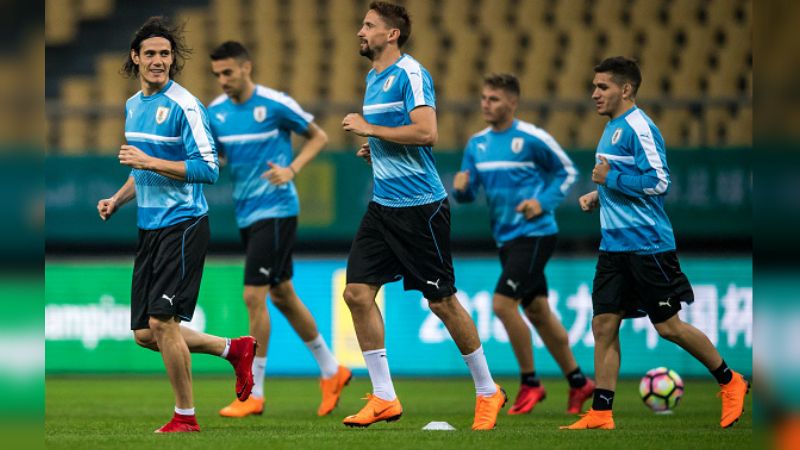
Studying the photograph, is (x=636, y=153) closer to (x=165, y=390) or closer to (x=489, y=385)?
(x=489, y=385)

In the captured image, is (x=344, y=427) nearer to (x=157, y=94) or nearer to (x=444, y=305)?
(x=444, y=305)

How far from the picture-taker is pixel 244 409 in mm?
8477

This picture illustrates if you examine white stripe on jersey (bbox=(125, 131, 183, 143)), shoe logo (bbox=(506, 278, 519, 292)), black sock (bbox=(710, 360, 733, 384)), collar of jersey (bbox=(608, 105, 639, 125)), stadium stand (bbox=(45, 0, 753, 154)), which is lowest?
black sock (bbox=(710, 360, 733, 384))

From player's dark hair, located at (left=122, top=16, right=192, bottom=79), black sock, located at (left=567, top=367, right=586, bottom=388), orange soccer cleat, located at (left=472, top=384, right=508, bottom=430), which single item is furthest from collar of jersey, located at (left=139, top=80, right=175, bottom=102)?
black sock, located at (left=567, top=367, right=586, bottom=388)

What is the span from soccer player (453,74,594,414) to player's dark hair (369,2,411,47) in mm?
2139

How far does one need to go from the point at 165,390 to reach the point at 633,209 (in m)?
5.58

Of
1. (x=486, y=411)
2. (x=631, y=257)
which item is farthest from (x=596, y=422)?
(x=631, y=257)

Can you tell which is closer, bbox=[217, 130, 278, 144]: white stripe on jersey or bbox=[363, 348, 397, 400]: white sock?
bbox=[363, 348, 397, 400]: white sock

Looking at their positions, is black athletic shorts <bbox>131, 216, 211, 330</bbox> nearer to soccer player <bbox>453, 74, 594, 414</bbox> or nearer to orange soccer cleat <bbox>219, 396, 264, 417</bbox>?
orange soccer cleat <bbox>219, 396, 264, 417</bbox>

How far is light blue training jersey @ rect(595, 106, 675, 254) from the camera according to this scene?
6957 mm

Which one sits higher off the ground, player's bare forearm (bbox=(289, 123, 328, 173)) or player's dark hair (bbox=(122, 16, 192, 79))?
player's dark hair (bbox=(122, 16, 192, 79))

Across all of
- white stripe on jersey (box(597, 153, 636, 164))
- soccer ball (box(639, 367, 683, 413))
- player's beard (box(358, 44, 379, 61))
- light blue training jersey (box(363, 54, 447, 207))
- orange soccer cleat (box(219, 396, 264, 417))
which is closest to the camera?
light blue training jersey (box(363, 54, 447, 207))

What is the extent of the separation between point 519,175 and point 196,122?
3310 mm

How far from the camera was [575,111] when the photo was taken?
44.6ft
